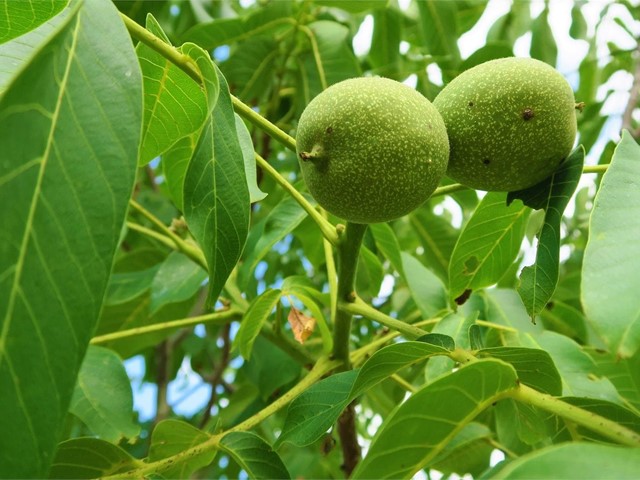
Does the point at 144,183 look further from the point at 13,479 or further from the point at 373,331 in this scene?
the point at 13,479

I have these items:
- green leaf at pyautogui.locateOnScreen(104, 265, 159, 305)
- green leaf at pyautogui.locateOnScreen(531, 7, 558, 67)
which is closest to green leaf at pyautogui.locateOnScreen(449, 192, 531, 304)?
green leaf at pyautogui.locateOnScreen(104, 265, 159, 305)

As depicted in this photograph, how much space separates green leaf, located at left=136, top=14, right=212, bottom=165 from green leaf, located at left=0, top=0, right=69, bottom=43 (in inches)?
7.2

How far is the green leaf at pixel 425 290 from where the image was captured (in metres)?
1.50

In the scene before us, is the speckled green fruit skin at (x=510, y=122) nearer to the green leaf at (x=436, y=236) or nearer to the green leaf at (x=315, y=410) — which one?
the green leaf at (x=315, y=410)

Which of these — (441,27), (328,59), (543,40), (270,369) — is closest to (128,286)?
(270,369)

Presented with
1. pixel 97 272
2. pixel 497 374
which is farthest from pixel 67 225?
pixel 497 374

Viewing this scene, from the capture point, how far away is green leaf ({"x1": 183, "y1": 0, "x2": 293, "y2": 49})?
1737 millimetres

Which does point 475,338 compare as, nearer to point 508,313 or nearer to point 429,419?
point 429,419

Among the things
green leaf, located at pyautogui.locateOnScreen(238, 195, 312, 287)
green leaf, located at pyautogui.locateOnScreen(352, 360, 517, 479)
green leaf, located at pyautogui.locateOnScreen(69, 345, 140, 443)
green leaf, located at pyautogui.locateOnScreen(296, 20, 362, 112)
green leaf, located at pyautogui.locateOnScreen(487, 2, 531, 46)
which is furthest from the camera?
green leaf, located at pyautogui.locateOnScreen(487, 2, 531, 46)

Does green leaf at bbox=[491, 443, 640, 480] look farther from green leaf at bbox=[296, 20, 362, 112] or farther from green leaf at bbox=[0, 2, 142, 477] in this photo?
green leaf at bbox=[296, 20, 362, 112]

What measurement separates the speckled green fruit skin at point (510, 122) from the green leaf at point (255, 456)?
492mm

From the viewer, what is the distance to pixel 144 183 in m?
2.67

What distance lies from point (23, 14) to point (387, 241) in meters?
0.86

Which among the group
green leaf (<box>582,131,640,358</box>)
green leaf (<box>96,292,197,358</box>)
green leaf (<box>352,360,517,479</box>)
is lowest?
green leaf (<box>96,292,197,358</box>)
